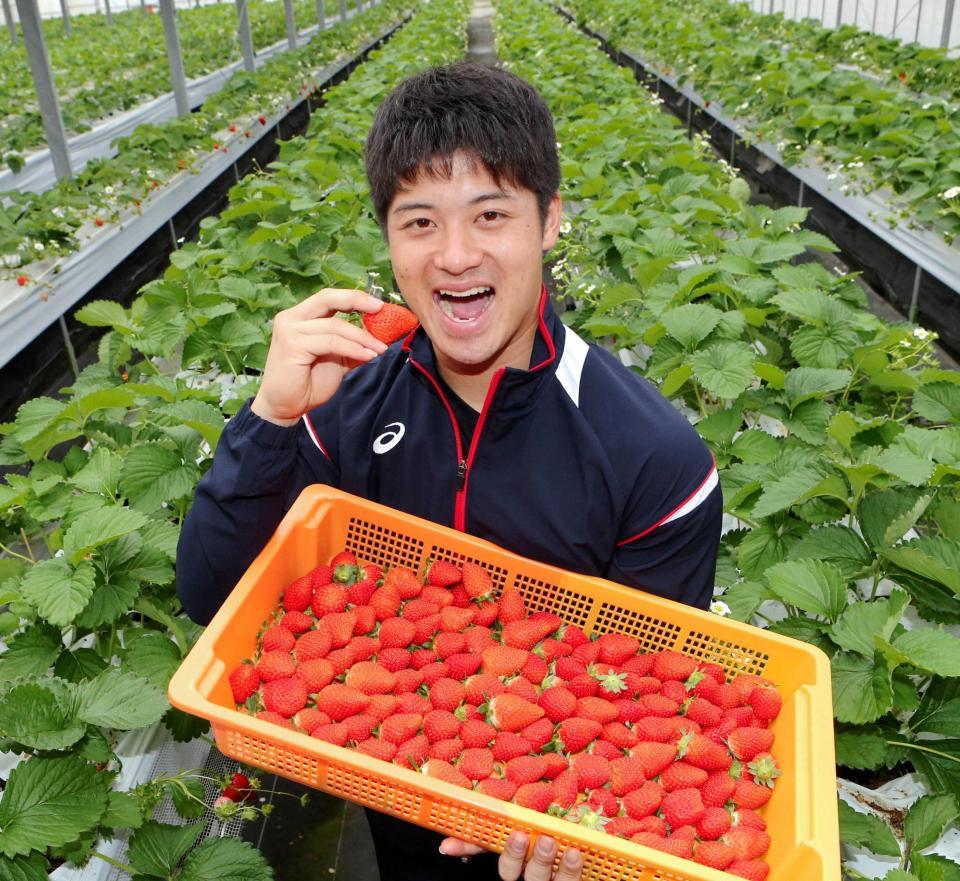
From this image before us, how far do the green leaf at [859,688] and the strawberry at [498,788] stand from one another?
0.64 meters

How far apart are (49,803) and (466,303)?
1.08 metres

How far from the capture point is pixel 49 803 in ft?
4.91

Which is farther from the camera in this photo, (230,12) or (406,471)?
(230,12)

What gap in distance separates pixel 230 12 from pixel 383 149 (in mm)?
26043

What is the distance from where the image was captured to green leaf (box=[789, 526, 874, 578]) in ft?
6.64

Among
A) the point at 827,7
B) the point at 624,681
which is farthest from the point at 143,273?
the point at 827,7

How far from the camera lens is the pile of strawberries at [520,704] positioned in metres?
1.47

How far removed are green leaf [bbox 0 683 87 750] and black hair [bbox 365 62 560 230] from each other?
39.9 inches

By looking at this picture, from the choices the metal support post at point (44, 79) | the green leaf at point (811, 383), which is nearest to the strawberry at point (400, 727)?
the green leaf at point (811, 383)

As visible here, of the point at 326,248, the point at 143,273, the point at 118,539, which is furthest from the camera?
the point at 143,273

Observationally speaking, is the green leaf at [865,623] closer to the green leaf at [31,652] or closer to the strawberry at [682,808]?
the strawberry at [682,808]

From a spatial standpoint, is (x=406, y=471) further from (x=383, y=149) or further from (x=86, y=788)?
(x=86, y=788)

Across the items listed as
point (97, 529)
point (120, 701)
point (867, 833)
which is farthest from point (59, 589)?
point (867, 833)

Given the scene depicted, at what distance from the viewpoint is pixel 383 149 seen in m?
1.55
